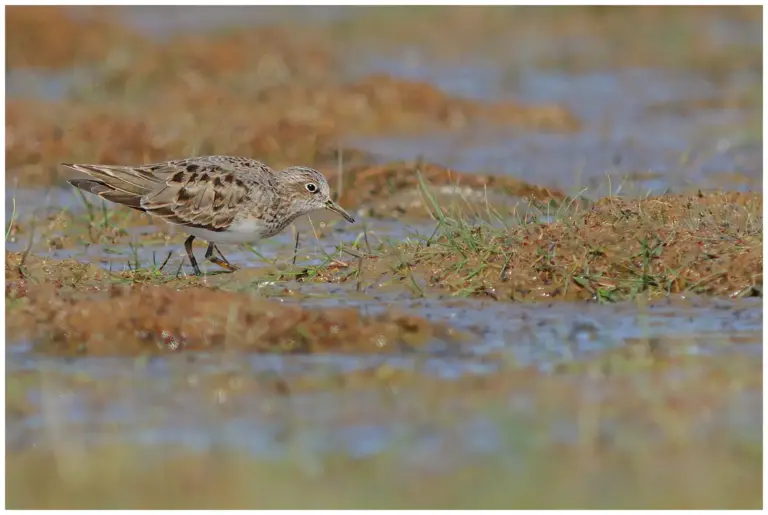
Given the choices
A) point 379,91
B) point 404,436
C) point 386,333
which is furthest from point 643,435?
point 379,91

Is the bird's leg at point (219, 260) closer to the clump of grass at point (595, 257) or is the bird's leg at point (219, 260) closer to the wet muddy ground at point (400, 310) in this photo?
the wet muddy ground at point (400, 310)

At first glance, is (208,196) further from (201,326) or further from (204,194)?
(201,326)

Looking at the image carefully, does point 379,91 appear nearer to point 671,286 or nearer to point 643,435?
point 671,286

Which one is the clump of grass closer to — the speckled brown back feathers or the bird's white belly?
the bird's white belly

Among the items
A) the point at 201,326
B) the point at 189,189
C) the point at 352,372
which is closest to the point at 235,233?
the point at 189,189

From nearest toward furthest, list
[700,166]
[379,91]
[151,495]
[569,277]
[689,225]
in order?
[151,495] → [569,277] → [689,225] → [700,166] → [379,91]

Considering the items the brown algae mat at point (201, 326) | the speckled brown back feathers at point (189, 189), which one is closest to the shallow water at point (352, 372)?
the brown algae mat at point (201, 326)

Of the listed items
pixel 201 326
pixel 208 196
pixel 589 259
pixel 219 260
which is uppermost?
pixel 208 196
